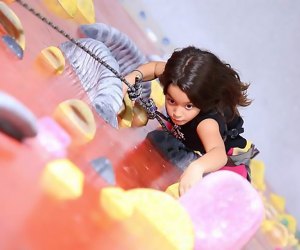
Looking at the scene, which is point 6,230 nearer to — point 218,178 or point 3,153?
point 3,153

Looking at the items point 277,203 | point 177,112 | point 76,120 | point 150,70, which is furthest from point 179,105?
point 277,203

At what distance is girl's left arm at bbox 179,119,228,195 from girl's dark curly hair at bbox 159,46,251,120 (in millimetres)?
23

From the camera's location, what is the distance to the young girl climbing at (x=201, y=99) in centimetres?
67

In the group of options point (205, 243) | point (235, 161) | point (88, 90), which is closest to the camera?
point (205, 243)

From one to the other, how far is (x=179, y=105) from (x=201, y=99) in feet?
0.09

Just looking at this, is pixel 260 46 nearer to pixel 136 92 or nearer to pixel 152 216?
pixel 136 92

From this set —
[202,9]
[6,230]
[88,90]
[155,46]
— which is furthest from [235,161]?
[202,9]

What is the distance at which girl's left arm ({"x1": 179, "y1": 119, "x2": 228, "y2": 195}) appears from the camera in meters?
0.59

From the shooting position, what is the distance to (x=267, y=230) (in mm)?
878

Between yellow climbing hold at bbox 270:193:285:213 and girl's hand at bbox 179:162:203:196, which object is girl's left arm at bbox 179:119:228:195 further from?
yellow climbing hold at bbox 270:193:285:213

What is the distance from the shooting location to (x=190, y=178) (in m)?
0.59

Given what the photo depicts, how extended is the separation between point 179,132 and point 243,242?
0.25m

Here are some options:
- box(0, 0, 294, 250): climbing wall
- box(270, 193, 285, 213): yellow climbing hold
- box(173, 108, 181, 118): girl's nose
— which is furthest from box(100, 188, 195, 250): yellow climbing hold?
box(270, 193, 285, 213): yellow climbing hold

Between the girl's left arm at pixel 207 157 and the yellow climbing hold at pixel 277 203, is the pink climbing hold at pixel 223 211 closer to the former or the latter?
the girl's left arm at pixel 207 157
